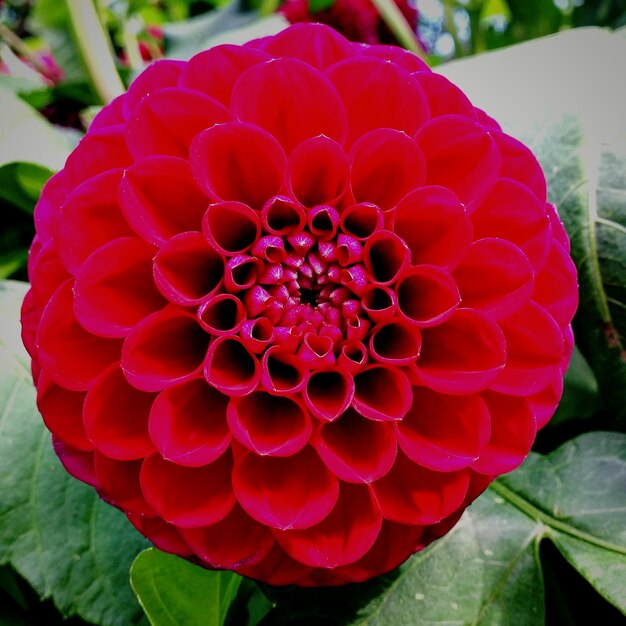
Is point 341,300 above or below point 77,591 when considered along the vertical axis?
above

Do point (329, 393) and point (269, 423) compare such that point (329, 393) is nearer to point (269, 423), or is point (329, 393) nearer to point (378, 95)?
point (269, 423)

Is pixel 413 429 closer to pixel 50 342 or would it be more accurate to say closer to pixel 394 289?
pixel 394 289

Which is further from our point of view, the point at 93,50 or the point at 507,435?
the point at 93,50

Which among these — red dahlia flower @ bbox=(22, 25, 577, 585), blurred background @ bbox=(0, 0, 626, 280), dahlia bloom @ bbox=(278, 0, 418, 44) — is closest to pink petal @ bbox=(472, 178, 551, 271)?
red dahlia flower @ bbox=(22, 25, 577, 585)

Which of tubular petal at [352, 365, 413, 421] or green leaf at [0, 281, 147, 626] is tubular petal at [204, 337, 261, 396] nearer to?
A: tubular petal at [352, 365, 413, 421]

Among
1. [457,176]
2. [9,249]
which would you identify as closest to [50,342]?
[457,176]

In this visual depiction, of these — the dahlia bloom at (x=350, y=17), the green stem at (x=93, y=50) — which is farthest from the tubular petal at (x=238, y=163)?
the dahlia bloom at (x=350, y=17)

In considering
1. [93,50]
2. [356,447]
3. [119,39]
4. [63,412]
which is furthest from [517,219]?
[119,39]

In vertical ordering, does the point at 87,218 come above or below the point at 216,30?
above

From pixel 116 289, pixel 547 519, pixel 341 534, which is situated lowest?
pixel 547 519
